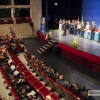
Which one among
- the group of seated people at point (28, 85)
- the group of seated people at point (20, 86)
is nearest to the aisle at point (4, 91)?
the group of seated people at point (20, 86)

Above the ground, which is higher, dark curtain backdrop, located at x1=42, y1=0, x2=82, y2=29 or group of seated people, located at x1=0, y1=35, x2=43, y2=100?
dark curtain backdrop, located at x1=42, y1=0, x2=82, y2=29

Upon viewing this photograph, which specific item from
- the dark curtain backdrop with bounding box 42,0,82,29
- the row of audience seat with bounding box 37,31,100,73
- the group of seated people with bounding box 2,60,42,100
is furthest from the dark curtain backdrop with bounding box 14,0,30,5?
the group of seated people with bounding box 2,60,42,100

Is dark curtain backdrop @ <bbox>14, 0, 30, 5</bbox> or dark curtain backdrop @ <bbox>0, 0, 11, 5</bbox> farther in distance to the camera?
dark curtain backdrop @ <bbox>14, 0, 30, 5</bbox>

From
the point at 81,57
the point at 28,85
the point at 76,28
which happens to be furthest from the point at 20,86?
the point at 76,28

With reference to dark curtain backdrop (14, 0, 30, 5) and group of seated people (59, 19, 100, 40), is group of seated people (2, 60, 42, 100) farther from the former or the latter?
dark curtain backdrop (14, 0, 30, 5)

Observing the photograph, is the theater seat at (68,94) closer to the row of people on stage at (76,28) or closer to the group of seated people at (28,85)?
the group of seated people at (28,85)

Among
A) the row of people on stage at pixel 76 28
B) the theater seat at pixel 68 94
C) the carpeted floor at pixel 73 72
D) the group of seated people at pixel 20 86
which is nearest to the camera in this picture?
the theater seat at pixel 68 94

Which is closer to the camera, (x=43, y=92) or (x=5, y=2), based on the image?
(x=43, y=92)

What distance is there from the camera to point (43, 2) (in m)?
14.2

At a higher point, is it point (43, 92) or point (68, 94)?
point (68, 94)

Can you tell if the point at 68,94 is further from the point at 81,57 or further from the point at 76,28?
the point at 76,28

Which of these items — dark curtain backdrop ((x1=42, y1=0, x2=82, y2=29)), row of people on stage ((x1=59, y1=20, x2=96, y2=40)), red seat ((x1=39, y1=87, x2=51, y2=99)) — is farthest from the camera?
dark curtain backdrop ((x1=42, y1=0, x2=82, y2=29))

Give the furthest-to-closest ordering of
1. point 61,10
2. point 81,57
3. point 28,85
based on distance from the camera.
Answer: point 61,10, point 81,57, point 28,85

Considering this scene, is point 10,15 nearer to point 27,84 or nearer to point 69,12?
point 69,12
